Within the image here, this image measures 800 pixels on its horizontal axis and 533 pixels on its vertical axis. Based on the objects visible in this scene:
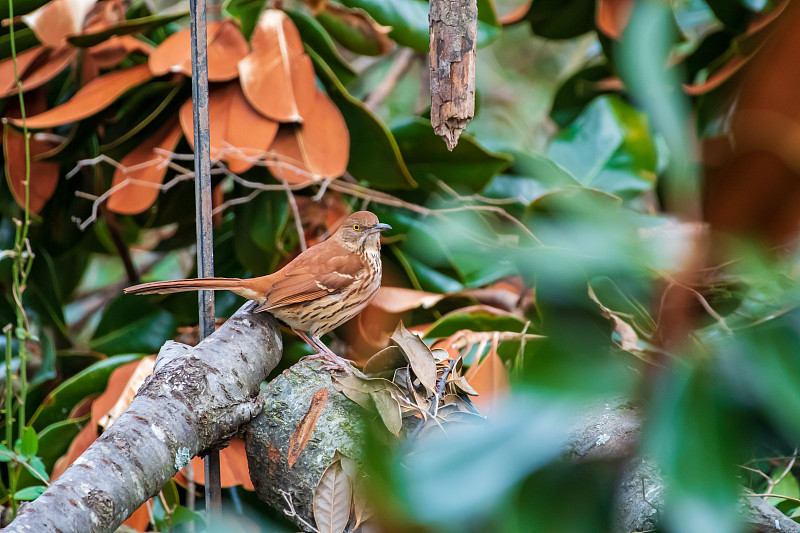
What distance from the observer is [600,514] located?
619 millimetres

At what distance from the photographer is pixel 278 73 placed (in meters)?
1.62

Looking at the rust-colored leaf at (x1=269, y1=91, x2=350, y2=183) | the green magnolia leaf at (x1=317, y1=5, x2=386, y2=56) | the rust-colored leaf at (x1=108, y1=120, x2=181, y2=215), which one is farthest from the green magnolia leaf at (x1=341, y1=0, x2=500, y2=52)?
the rust-colored leaf at (x1=108, y1=120, x2=181, y2=215)

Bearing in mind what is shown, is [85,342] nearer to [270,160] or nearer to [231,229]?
[231,229]

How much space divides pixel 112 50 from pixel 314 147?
615 millimetres

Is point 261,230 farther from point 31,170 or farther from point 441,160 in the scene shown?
point 31,170

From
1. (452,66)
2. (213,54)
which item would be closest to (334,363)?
(452,66)

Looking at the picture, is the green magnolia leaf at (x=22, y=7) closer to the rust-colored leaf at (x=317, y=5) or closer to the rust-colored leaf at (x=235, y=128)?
the rust-colored leaf at (x=235, y=128)

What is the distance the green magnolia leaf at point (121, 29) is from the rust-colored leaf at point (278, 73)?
0.65 feet

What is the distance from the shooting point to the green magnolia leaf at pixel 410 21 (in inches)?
72.3

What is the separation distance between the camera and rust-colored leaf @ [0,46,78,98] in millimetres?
1753

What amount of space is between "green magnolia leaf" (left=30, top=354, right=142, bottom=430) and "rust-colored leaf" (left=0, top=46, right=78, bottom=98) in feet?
2.16

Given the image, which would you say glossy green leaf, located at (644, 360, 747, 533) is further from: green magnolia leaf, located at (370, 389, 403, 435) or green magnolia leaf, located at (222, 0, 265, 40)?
green magnolia leaf, located at (222, 0, 265, 40)

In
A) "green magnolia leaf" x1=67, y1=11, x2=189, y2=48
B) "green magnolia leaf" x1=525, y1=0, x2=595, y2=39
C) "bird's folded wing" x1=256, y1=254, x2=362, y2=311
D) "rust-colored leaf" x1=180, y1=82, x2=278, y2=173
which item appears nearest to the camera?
"bird's folded wing" x1=256, y1=254, x2=362, y2=311

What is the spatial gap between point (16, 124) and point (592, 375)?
146cm
